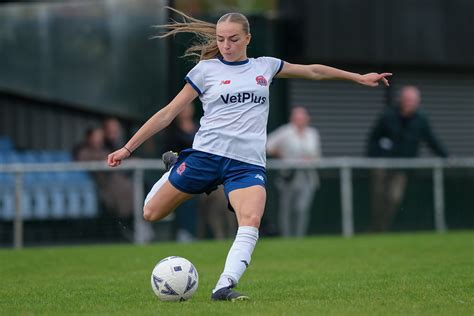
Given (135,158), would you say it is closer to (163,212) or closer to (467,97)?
(467,97)

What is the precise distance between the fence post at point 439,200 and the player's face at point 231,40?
33.4 ft

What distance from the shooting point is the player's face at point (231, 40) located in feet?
27.3

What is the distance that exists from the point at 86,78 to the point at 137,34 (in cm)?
112

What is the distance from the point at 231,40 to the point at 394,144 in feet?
33.0

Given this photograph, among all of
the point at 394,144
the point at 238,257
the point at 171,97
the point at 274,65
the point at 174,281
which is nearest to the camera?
the point at 238,257

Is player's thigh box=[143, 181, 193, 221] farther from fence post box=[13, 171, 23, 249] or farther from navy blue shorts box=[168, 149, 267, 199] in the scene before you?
fence post box=[13, 171, 23, 249]

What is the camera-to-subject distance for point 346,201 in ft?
57.8

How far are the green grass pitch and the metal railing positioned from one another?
919mm

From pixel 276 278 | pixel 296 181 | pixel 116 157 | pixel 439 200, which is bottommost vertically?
pixel 439 200

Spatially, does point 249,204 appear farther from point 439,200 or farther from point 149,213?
point 439,200

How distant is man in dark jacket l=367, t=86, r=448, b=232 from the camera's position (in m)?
17.7

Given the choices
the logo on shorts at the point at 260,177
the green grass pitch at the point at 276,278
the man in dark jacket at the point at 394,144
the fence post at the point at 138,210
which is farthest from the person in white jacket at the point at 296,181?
the logo on shorts at the point at 260,177

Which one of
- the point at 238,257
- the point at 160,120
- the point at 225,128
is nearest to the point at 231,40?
the point at 225,128

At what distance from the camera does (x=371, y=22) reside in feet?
67.1
